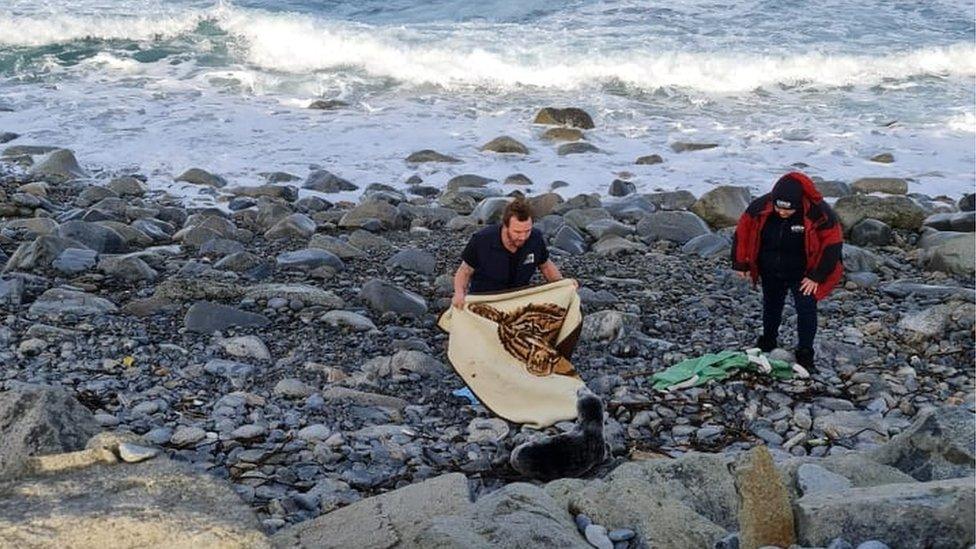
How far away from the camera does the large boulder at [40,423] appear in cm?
533

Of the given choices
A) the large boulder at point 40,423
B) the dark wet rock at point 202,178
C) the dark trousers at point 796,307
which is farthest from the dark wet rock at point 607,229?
the large boulder at point 40,423

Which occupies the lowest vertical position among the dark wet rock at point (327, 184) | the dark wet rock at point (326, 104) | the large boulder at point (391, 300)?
the dark wet rock at point (326, 104)

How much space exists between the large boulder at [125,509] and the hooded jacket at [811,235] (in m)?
4.43

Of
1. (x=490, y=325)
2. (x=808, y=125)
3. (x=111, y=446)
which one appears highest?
(x=111, y=446)

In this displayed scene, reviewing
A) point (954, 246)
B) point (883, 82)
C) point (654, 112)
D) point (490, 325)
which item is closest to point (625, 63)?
point (654, 112)

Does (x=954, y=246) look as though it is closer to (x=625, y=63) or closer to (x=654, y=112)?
(x=654, y=112)

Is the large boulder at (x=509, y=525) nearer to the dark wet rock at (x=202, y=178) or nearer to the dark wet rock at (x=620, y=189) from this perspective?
the dark wet rock at (x=620, y=189)

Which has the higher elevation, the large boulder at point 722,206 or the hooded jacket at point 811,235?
the hooded jacket at point 811,235

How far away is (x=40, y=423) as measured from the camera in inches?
213

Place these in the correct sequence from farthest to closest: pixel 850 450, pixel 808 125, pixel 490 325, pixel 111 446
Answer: pixel 808 125, pixel 490 325, pixel 850 450, pixel 111 446

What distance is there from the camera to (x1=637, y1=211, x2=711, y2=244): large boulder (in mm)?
12000

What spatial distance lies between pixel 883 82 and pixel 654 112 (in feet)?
18.3

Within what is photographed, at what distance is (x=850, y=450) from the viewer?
6.63m

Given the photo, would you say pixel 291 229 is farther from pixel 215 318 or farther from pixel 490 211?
pixel 215 318
